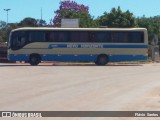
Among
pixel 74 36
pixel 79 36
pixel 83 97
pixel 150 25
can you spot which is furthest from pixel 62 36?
pixel 150 25

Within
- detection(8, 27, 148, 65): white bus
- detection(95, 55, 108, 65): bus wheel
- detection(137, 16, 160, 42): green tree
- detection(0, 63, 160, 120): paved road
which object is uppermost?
detection(137, 16, 160, 42): green tree

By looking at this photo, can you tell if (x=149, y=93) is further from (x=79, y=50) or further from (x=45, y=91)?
(x=79, y=50)

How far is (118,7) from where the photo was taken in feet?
236

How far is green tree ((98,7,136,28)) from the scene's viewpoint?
70062 millimetres

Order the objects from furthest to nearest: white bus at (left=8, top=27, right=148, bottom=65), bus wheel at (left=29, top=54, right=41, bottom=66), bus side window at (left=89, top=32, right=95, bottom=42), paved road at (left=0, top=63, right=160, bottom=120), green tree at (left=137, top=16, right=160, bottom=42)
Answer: green tree at (left=137, top=16, right=160, bottom=42) → bus side window at (left=89, top=32, right=95, bottom=42) → bus wheel at (left=29, top=54, right=41, bottom=66) → white bus at (left=8, top=27, right=148, bottom=65) → paved road at (left=0, top=63, right=160, bottom=120)

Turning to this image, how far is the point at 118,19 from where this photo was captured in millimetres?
70312

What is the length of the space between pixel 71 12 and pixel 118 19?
7.80 metres

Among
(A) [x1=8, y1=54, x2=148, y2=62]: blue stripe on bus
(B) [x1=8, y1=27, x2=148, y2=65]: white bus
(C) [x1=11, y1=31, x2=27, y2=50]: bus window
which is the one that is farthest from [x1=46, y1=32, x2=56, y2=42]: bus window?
(C) [x1=11, y1=31, x2=27, y2=50]: bus window

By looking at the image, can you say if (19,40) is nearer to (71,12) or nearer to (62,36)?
(62,36)

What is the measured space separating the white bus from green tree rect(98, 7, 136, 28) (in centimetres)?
2677

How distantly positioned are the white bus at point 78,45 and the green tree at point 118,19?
1054 inches

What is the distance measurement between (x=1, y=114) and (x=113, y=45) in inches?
1238

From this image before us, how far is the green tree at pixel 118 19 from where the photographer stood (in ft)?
230

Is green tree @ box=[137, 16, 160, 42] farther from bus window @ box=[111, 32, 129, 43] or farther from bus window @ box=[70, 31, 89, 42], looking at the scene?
bus window @ box=[70, 31, 89, 42]
